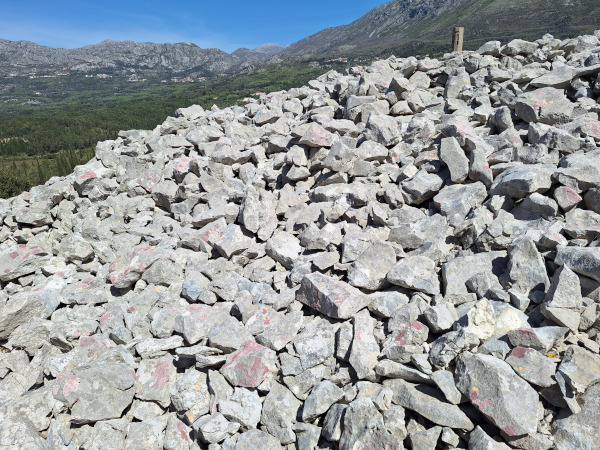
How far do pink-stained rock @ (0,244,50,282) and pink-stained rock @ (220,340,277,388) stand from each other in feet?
19.0

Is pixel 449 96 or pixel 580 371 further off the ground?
pixel 449 96

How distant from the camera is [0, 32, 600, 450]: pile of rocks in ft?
13.4

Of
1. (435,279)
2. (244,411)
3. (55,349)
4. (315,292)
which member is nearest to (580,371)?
(435,279)

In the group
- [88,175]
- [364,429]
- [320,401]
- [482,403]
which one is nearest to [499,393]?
[482,403]

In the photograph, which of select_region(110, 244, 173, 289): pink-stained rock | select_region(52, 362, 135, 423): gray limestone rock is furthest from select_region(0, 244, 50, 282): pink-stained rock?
select_region(52, 362, 135, 423): gray limestone rock

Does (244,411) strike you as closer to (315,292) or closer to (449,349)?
(315,292)

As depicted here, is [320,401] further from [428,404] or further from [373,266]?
[373,266]

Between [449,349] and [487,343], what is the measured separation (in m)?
0.50

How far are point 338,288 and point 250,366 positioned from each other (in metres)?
1.72

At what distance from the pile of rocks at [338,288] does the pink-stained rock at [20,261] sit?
35 mm

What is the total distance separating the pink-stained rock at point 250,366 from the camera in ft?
16.3

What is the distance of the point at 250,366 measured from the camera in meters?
5.04

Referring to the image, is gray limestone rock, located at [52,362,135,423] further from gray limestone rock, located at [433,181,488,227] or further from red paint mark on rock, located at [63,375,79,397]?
gray limestone rock, located at [433,181,488,227]

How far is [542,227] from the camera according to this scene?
5523 millimetres
